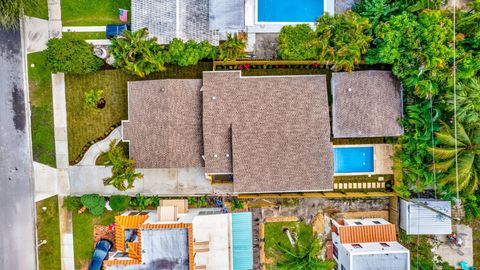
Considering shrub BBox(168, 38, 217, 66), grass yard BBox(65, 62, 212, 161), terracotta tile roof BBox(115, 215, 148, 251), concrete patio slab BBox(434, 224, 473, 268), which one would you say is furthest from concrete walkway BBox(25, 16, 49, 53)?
concrete patio slab BBox(434, 224, 473, 268)

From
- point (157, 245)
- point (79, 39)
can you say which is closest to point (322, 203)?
point (157, 245)

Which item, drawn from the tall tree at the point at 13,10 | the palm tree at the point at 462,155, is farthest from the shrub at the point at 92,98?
the palm tree at the point at 462,155

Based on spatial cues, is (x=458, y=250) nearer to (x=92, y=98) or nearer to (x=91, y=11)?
(x=92, y=98)

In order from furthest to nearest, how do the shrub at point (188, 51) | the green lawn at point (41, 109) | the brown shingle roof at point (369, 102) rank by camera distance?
the green lawn at point (41, 109) < the brown shingle roof at point (369, 102) < the shrub at point (188, 51)

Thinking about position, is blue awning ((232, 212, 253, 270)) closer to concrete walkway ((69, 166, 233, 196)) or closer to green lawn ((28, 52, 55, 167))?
concrete walkway ((69, 166, 233, 196))

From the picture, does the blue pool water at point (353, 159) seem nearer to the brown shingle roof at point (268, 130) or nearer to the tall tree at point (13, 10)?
the brown shingle roof at point (268, 130)
